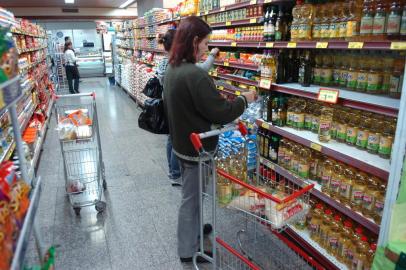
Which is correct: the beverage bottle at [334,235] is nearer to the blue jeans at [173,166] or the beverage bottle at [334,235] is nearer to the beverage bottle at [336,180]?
the beverage bottle at [336,180]

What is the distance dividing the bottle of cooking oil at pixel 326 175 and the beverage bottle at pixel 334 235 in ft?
0.77

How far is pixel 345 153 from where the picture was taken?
2281 millimetres

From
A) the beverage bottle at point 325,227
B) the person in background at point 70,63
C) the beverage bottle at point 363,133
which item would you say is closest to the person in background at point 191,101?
the beverage bottle at point 363,133

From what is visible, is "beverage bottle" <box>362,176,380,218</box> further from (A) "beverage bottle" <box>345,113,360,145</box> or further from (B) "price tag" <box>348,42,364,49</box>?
(B) "price tag" <box>348,42,364,49</box>

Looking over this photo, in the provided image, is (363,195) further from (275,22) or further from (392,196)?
(275,22)

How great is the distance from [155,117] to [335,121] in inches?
64.3

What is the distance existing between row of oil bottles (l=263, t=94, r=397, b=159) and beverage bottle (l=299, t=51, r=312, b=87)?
0.71 feet

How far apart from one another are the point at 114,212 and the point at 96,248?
2.08ft

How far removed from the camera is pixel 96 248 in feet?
9.71

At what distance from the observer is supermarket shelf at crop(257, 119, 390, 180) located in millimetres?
2033

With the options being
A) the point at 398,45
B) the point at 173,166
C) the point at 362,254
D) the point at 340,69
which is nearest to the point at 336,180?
the point at 362,254

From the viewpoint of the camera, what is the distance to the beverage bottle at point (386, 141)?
2.12m

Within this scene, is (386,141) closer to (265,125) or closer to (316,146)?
(316,146)

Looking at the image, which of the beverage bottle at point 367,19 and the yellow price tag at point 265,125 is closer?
the beverage bottle at point 367,19
